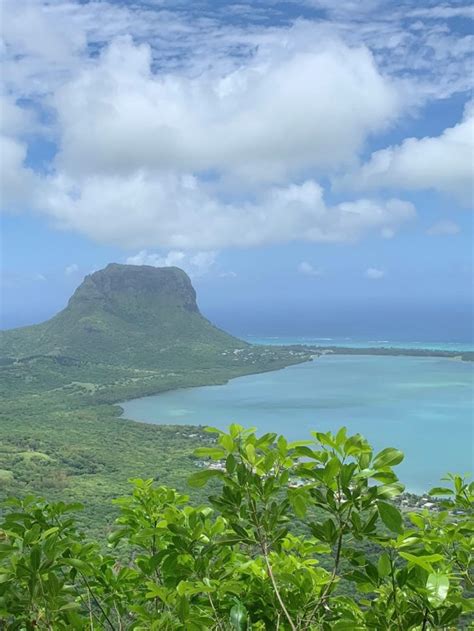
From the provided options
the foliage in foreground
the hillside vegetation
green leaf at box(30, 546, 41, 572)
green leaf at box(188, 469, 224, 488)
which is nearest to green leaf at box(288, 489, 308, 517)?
the foliage in foreground

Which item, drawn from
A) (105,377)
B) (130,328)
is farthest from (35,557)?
(130,328)

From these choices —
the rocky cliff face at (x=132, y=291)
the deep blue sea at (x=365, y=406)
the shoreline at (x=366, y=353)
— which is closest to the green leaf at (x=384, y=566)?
the deep blue sea at (x=365, y=406)

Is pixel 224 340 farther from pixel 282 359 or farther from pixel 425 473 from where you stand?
pixel 425 473

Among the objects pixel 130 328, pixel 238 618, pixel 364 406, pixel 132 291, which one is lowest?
pixel 364 406

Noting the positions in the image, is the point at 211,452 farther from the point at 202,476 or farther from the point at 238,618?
the point at 238,618

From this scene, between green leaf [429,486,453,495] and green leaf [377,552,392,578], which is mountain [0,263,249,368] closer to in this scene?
green leaf [429,486,453,495]

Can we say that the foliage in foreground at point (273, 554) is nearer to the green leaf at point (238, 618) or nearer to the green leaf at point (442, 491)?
the green leaf at point (238, 618)

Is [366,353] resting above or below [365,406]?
above
